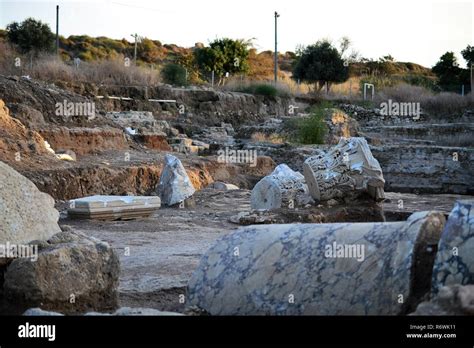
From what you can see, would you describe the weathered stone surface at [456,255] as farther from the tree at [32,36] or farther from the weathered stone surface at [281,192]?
the tree at [32,36]

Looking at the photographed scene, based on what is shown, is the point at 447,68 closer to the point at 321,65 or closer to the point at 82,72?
the point at 321,65

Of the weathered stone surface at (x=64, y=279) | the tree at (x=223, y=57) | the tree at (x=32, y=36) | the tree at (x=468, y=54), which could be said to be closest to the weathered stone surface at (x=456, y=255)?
the weathered stone surface at (x=64, y=279)

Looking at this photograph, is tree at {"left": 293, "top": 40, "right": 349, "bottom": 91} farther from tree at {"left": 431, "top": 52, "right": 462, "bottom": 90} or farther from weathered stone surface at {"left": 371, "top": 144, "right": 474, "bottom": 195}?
weathered stone surface at {"left": 371, "top": 144, "right": 474, "bottom": 195}

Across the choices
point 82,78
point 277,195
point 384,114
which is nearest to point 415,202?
point 277,195

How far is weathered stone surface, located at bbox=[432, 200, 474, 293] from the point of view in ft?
10.0

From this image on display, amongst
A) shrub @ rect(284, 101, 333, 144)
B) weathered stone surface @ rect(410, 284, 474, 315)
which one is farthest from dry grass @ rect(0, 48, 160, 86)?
weathered stone surface @ rect(410, 284, 474, 315)

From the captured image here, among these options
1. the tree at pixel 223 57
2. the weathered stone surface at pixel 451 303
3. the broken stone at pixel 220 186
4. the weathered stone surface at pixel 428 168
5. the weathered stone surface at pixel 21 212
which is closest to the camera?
the weathered stone surface at pixel 451 303

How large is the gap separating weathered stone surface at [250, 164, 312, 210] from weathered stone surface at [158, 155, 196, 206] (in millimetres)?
1213

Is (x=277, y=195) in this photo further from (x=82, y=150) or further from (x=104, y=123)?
(x=104, y=123)

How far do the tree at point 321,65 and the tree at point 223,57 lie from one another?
10.3ft

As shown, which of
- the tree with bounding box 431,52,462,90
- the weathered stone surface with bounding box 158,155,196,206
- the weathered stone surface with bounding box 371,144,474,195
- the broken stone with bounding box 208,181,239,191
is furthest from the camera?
the tree with bounding box 431,52,462,90

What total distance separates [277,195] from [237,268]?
6.63m

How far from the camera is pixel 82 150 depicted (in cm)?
1369

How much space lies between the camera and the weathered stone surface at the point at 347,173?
9.66m
